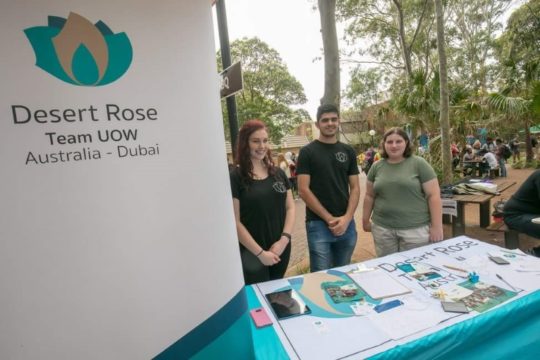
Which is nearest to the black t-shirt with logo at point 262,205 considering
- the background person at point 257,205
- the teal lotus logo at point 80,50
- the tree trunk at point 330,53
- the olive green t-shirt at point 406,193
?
the background person at point 257,205

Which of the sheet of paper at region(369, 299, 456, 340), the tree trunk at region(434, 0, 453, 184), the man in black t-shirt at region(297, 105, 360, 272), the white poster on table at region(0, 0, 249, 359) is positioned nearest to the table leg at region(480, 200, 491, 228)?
the tree trunk at region(434, 0, 453, 184)

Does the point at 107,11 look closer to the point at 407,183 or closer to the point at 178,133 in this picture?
the point at 178,133

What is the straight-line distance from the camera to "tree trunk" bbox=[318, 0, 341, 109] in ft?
11.8

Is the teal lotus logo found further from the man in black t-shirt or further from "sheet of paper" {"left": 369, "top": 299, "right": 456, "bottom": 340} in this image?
the man in black t-shirt

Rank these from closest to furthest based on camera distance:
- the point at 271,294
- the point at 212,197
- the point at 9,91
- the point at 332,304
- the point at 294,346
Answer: the point at 9,91, the point at 212,197, the point at 294,346, the point at 332,304, the point at 271,294

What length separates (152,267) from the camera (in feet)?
3.24

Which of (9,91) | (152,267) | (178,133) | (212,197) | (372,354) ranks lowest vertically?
(372,354)

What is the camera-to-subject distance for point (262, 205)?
1943 millimetres

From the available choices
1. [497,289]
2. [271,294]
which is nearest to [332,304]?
[271,294]

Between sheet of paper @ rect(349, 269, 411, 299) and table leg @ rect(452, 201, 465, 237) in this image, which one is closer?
sheet of paper @ rect(349, 269, 411, 299)

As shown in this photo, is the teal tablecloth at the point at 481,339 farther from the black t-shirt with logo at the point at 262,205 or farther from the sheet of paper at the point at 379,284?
the black t-shirt with logo at the point at 262,205

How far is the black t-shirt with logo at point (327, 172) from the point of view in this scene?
232cm

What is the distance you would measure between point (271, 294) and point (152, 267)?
875 mm

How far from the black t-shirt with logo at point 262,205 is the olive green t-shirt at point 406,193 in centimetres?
86
